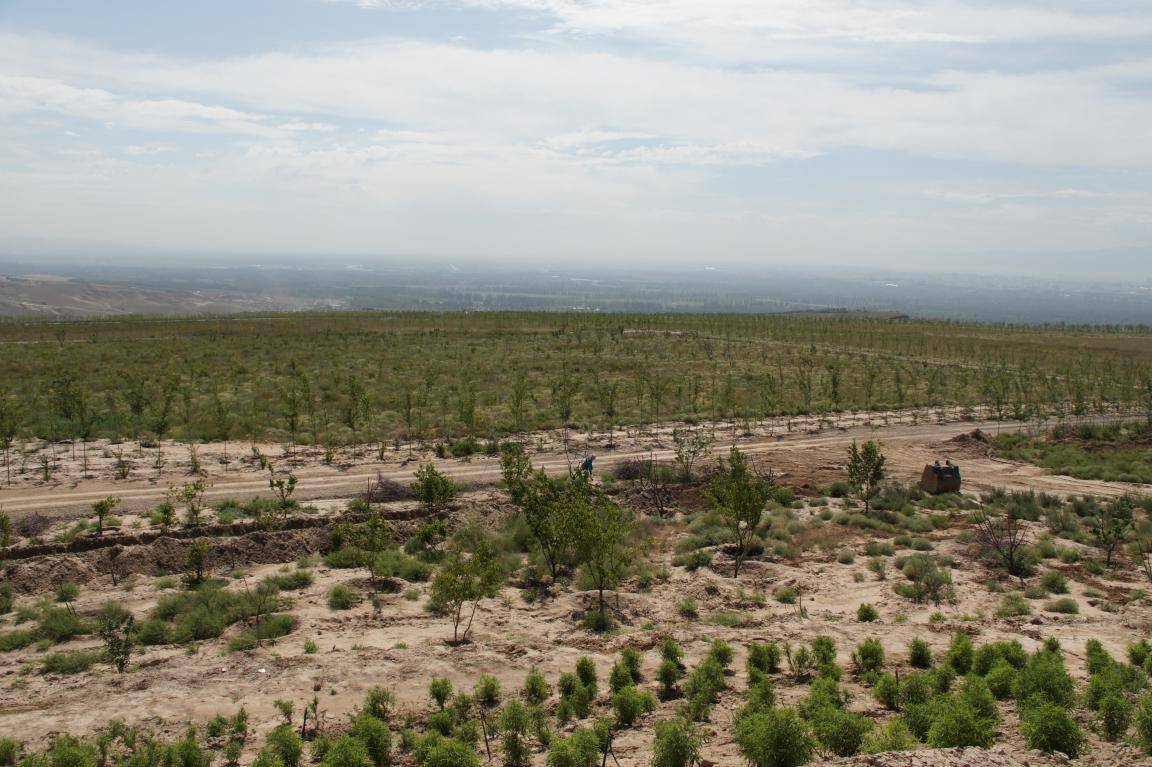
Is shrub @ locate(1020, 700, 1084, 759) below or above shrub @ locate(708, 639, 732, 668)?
above

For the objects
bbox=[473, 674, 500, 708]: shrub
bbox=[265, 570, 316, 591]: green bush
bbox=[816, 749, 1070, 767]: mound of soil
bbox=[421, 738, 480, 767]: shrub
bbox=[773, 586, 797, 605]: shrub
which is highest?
bbox=[816, 749, 1070, 767]: mound of soil

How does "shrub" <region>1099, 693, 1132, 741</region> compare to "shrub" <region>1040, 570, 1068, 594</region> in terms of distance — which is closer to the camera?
"shrub" <region>1099, 693, 1132, 741</region>

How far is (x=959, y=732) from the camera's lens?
8.57 m

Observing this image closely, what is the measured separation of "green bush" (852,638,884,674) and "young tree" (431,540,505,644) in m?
6.55

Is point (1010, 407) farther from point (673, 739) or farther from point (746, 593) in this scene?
point (673, 739)

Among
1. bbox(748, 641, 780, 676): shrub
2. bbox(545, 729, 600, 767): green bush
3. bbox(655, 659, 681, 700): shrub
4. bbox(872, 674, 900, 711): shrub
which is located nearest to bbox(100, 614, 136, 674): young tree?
bbox(545, 729, 600, 767): green bush

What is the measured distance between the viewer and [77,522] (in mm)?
17859

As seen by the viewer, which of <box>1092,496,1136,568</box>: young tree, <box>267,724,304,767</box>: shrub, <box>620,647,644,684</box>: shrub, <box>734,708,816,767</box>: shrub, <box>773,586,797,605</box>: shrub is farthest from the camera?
<box>1092,496,1136,568</box>: young tree

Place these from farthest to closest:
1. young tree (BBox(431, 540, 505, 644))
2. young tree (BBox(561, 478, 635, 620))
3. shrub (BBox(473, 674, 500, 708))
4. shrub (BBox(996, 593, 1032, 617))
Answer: young tree (BBox(561, 478, 635, 620)) < shrub (BBox(996, 593, 1032, 617)) < young tree (BBox(431, 540, 505, 644)) < shrub (BBox(473, 674, 500, 708))

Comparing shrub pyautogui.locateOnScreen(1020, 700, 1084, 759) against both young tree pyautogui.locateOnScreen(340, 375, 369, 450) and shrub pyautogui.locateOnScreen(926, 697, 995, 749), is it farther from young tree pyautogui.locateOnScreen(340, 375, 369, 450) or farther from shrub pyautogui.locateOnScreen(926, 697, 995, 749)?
young tree pyautogui.locateOnScreen(340, 375, 369, 450)

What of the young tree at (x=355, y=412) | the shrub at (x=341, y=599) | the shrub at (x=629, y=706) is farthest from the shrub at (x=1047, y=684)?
the young tree at (x=355, y=412)

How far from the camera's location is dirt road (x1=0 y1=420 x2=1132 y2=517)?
1997 cm

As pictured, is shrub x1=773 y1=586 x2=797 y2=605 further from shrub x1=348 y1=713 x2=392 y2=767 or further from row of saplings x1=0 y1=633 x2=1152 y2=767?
shrub x1=348 y1=713 x2=392 y2=767

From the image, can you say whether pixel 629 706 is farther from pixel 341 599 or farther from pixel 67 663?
pixel 67 663
